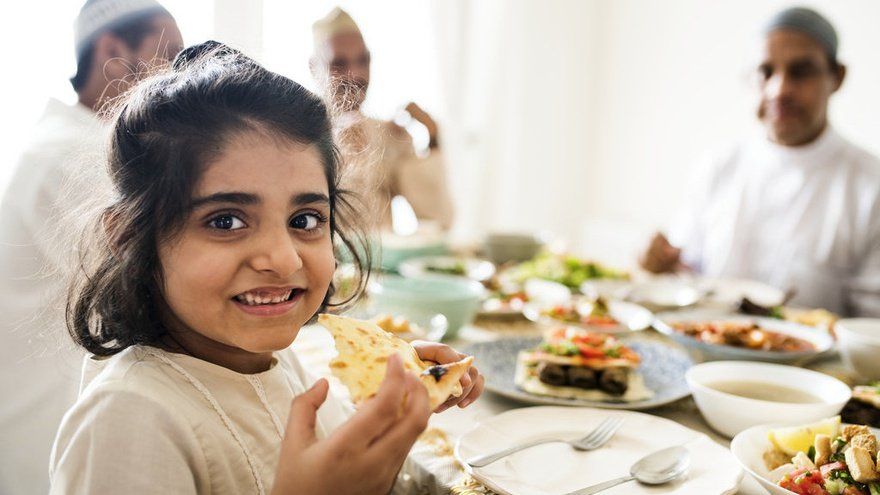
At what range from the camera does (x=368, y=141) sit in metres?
1.80

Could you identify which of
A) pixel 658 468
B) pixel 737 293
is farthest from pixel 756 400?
pixel 737 293

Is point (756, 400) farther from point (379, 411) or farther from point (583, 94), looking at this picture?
point (583, 94)

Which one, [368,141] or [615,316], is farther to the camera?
[615,316]

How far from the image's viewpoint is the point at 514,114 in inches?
262

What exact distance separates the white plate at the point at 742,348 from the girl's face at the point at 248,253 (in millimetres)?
1231

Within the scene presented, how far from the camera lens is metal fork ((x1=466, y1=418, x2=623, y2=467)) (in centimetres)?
118

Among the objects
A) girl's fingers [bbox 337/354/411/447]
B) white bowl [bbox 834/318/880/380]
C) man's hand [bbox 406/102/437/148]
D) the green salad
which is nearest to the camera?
girl's fingers [bbox 337/354/411/447]

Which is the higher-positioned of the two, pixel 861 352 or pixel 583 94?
pixel 583 94

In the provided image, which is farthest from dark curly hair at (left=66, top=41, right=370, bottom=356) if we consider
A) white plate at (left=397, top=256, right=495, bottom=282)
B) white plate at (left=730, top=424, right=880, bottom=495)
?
white plate at (left=397, top=256, right=495, bottom=282)

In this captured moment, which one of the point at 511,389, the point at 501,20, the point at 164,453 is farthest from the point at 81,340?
the point at 501,20

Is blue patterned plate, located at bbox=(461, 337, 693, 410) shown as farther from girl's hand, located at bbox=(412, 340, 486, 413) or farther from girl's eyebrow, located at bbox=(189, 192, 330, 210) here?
girl's eyebrow, located at bbox=(189, 192, 330, 210)

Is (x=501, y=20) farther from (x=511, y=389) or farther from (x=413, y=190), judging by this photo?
(x=511, y=389)

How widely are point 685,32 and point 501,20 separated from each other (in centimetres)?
174

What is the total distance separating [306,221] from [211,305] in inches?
9.2
